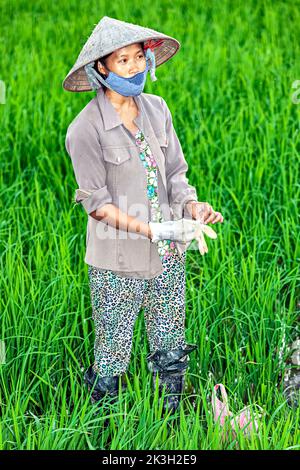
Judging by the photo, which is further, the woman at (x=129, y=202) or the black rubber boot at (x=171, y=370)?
the black rubber boot at (x=171, y=370)

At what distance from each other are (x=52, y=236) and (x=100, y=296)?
1038 mm

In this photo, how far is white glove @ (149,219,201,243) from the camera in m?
2.18

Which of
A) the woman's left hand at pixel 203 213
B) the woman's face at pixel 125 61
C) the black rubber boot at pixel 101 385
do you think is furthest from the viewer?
the black rubber boot at pixel 101 385

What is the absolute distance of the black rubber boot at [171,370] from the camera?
8.06ft

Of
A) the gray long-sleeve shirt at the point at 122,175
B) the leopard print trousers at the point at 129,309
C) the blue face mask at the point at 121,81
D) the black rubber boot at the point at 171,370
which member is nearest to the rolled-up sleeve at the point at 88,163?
the gray long-sleeve shirt at the point at 122,175

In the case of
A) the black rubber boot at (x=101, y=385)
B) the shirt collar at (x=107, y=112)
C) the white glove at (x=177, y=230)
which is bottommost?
the black rubber boot at (x=101, y=385)

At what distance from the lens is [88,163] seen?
219cm

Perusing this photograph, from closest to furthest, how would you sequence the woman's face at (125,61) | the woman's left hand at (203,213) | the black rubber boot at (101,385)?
the woman's face at (125,61), the woman's left hand at (203,213), the black rubber boot at (101,385)

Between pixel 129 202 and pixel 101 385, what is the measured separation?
504 millimetres

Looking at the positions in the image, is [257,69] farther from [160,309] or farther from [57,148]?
[160,309]

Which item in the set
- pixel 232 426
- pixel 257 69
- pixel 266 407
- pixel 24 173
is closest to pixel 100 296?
pixel 232 426

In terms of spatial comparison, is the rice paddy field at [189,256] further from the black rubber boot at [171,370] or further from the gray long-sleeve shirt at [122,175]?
the gray long-sleeve shirt at [122,175]

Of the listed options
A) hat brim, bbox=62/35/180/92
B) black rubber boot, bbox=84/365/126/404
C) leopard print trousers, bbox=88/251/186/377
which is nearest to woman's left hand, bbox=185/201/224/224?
leopard print trousers, bbox=88/251/186/377

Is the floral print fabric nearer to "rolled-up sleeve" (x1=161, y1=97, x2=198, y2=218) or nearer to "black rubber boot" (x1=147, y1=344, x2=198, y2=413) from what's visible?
"rolled-up sleeve" (x1=161, y1=97, x2=198, y2=218)
